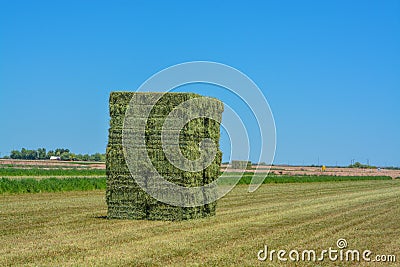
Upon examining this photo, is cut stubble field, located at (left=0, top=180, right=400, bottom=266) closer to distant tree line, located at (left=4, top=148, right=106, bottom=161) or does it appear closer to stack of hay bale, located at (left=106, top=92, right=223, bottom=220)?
stack of hay bale, located at (left=106, top=92, right=223, bottom=220)

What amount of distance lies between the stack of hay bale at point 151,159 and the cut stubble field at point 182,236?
1.61 feet

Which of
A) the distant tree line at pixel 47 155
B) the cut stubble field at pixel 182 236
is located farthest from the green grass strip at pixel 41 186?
the distant tree line at pixel 47 155

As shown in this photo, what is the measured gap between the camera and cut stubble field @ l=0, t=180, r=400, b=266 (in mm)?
10227

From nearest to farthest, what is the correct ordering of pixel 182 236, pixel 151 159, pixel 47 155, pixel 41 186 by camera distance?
pixel 182 236 → pixel 151 159 → pixel 41 186 → pixel 47 155

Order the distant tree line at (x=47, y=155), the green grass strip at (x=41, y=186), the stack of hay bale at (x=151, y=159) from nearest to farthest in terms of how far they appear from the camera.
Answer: the stack of hay bale at (x=151, y=159)
the green grass strip at (x=41, y=186)
the distant tree line at (x=47, y=155)

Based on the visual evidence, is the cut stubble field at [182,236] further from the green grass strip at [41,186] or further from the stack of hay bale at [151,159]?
the green grass strip at [41,186]

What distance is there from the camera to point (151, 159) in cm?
1571

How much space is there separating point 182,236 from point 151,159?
3.41m

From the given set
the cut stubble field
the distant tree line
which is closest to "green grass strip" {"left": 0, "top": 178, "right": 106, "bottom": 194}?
the cut stubble field

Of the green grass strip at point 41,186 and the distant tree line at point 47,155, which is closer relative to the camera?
the green grass strip at point 41,186

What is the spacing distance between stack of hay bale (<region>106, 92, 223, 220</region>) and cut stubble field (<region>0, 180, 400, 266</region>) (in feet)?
1.61

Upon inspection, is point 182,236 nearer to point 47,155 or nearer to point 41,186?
point 41,186

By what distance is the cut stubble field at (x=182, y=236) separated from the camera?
10.2m

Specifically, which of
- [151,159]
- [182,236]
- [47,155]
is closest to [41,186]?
[151,159]
